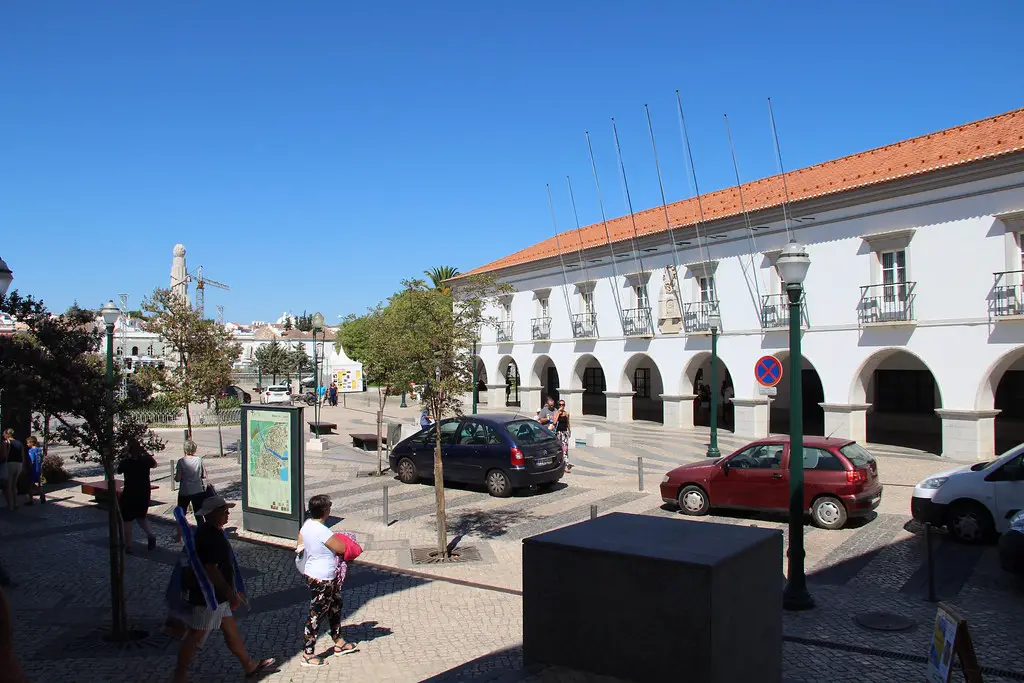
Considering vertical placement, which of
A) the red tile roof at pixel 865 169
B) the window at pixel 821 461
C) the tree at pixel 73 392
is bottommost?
the window at pixel 821 461

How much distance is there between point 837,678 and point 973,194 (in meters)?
17.9

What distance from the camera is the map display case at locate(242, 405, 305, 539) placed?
10945mm

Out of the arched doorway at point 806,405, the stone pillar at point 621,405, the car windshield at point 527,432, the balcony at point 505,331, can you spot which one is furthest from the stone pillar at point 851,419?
the balcony at point 505,331

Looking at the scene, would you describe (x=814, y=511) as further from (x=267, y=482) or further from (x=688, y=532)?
(x=267, y=482)

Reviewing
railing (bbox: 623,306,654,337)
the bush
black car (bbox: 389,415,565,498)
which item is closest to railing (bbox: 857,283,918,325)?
railing (bbox: 623,306,654,337)

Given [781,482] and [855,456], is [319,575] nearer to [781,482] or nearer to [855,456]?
[781,482]

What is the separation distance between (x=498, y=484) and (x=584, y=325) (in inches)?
783

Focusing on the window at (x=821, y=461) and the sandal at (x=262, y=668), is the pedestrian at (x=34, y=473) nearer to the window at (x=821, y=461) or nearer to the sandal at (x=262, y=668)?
the sandal at (x=262, y=668)

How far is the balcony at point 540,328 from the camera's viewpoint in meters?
35.8

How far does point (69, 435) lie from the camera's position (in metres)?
7.35

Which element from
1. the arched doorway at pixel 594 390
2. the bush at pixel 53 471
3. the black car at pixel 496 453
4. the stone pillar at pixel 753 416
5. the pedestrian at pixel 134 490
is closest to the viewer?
the pedestrian at pixel 134 490

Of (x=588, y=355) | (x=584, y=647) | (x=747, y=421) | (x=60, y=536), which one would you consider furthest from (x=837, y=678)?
(x=588, y=355)

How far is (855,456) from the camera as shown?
11.5 m

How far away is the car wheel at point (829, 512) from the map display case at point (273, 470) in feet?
25.5
